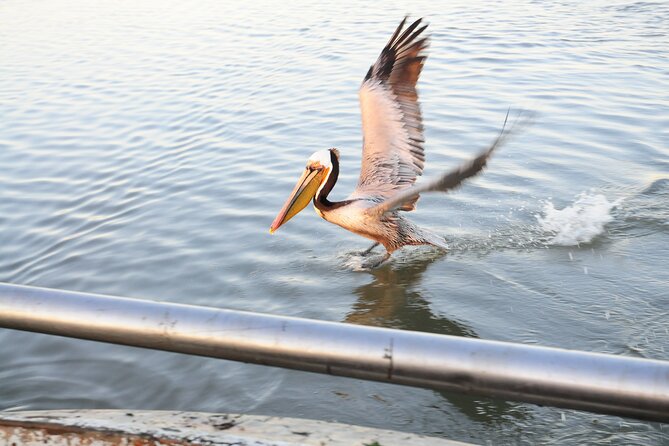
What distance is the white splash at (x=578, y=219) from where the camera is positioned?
5.29m

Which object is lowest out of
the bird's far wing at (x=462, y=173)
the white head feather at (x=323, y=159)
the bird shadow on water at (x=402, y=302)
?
the bird shadow on water at (x=402, y=302)

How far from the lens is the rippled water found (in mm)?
3771

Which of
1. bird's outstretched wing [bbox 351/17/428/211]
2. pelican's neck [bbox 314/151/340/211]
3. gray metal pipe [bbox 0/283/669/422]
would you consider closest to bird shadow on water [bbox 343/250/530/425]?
bird's outstretched wing [bbox 351/17/428/211]

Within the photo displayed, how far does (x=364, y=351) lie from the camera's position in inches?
46.1

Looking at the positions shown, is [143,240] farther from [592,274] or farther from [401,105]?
[592,274]

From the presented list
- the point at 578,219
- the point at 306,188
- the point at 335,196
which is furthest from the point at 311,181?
the point at 578,219

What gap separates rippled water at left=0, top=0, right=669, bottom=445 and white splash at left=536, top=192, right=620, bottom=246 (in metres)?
0.01

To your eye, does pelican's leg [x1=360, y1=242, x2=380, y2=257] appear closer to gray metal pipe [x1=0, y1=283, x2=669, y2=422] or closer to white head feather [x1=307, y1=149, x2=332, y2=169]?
white head feather [x1=307, y1=149, x2=332, y2=169]

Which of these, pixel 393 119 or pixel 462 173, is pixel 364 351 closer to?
pixel 462 173

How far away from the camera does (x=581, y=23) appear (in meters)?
11.2

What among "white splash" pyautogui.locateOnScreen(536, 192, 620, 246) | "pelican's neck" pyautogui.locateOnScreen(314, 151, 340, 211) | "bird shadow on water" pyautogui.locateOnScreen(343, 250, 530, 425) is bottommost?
"bird shadow on water" pyautogui.locateOnScreen(343, 250, 530, 425)

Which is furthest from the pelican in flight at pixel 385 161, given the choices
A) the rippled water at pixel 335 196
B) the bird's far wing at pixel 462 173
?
the bird's far wing at pixel 462 173

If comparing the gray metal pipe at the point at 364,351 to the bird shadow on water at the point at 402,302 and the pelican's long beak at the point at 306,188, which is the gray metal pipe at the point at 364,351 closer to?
the bird shadow on water at the point at 402,302

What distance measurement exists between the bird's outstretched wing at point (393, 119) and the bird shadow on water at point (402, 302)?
0.38 metres
